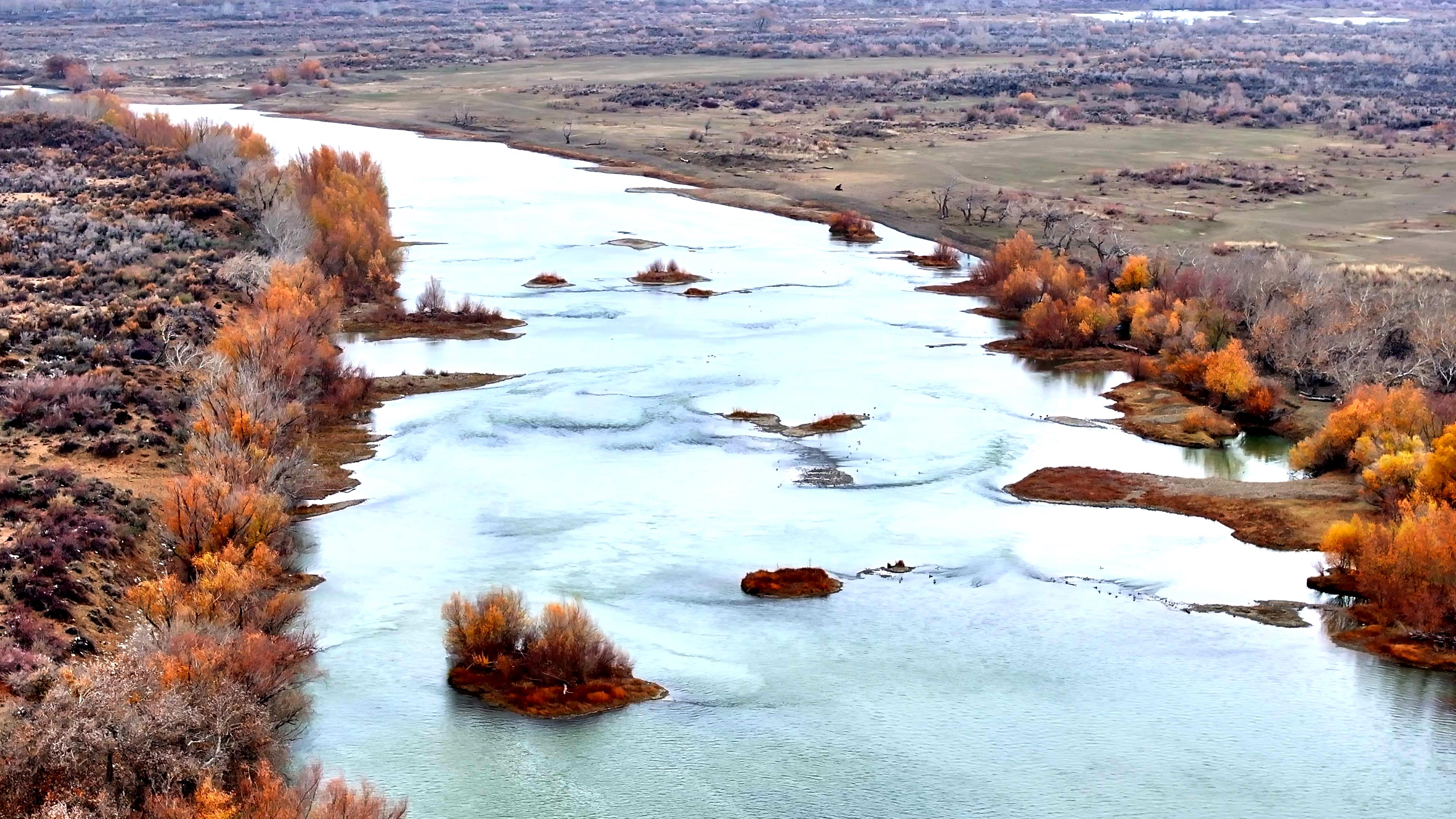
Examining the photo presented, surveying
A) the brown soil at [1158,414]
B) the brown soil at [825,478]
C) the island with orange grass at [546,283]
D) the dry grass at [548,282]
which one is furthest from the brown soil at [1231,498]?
the dry grass at [548,282]

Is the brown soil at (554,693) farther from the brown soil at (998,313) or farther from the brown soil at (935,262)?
the brown soil at (935,262)

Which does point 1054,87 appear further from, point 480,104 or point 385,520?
point 385,520

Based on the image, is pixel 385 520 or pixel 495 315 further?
pixel 495 315

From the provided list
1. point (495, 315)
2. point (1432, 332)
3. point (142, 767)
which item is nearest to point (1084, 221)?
point (1432, 332)

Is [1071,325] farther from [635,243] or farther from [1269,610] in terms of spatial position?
[1269,610]

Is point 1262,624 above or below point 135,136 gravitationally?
below

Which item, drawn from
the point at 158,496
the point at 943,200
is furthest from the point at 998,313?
the point at 158,496

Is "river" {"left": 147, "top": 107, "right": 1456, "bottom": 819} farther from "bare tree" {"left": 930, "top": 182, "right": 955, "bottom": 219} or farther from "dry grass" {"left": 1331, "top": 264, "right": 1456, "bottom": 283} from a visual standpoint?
"bare tree" {"left": 930, "top": 182, "right": 955, "bottom": 219}

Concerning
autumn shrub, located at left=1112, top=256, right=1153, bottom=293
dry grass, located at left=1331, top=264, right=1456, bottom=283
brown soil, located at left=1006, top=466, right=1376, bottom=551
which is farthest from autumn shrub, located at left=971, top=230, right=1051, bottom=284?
brown soil, located at left=1006, top=466, right=1376, bottom=551
